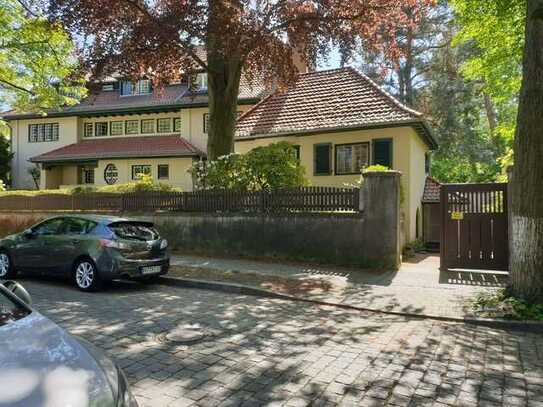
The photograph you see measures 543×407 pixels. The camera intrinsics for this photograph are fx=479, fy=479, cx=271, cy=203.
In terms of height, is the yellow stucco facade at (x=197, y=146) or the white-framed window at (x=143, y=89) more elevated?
the white-framed window at (x=143, y=89)

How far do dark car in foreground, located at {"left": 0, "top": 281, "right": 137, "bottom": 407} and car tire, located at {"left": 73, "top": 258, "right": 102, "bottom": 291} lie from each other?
589cm

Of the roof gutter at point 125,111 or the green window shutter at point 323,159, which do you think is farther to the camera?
the roof gutter at point 125,111

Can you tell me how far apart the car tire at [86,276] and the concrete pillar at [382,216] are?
20.5ft

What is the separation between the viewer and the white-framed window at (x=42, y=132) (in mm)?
33906

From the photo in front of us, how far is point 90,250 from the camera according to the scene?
936 centimetres

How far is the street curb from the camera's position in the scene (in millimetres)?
6926

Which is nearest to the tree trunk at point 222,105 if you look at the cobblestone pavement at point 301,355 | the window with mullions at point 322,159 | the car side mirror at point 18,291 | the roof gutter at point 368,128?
the roof gutter at point 368,128

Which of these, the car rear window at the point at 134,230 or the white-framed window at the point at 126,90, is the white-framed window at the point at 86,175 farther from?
the car rear window at the point at 134,230

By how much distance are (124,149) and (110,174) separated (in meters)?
2.06

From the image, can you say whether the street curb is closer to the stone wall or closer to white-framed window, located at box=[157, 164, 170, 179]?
the stone wall

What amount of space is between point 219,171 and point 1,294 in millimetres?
11352

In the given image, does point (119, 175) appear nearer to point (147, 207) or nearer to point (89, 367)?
point (147, 207)

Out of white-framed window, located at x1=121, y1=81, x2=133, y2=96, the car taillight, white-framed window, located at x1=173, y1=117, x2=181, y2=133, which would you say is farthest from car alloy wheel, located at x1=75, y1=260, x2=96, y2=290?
white-framed window, located at x1=121, y1=81, x2=133, y2=96

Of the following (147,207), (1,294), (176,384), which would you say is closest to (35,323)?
(1,294)
